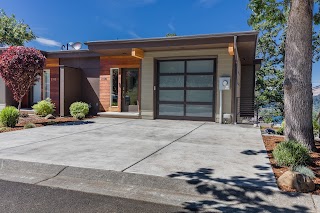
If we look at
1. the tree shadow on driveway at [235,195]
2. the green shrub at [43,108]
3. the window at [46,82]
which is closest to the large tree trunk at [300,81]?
the tree shadow on driveway at [235,195]

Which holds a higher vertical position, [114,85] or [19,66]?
[19,66]

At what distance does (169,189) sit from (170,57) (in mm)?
8641

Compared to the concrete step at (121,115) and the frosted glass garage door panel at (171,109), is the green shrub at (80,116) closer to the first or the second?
the concrete step at (121,115)

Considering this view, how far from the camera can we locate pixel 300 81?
5418 millimetres

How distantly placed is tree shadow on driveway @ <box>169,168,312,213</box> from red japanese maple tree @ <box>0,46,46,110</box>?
804 centimetres

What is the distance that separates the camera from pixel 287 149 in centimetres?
455

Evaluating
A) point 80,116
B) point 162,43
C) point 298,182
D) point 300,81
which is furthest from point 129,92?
point 298,182

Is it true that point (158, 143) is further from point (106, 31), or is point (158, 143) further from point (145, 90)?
point (106, 31)

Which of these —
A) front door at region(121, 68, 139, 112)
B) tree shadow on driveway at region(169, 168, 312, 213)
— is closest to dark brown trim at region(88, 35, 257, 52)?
front door at region(121, 68, 139, 112)

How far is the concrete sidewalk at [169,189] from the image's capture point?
3166 millimetres

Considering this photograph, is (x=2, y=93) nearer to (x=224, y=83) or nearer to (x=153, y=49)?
(x=153, y=49)

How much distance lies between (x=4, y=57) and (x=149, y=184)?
8.31 meters

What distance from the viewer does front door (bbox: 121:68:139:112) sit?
43.7 feet

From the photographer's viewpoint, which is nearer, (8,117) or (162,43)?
(8,117)
